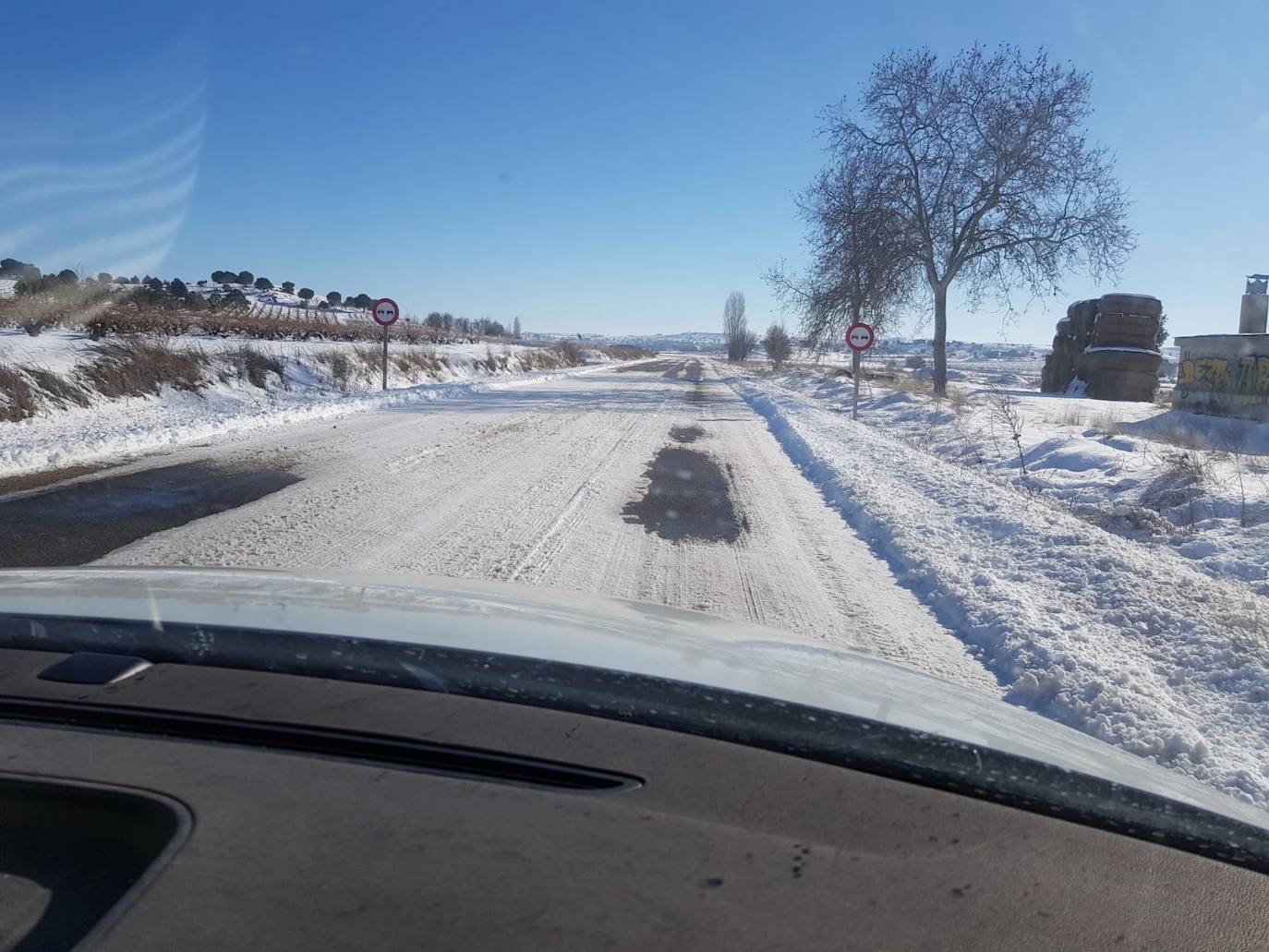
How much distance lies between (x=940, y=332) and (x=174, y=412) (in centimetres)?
2514

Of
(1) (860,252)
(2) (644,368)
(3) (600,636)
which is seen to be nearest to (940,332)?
(1) (860,252)

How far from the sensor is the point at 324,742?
70.3 inches

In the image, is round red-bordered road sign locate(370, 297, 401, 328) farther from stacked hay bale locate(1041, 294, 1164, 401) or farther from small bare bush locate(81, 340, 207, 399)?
stacked hay bale locate(1041, 294, 1164, 401)

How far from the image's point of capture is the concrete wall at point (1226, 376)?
26031 mm

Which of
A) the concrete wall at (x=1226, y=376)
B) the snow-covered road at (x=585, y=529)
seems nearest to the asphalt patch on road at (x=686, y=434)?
the snow-covered road at (x=585, y=529)

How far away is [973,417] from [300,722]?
2250 centimetres

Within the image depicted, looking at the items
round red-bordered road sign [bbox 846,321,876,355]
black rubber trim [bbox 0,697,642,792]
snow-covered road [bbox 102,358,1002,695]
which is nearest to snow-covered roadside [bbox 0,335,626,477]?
snow-covered road [bbox 102,358,1002,695]

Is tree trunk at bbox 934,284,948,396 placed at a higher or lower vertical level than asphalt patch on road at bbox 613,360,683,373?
higher

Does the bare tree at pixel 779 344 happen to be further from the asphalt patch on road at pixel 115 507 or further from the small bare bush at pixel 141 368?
the asphalt patch on road at pixel 115 507

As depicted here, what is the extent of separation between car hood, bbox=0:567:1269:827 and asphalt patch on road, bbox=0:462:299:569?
3.87 metres

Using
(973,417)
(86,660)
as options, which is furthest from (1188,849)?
(973,417)

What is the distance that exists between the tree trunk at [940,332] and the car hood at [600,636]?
100 feet

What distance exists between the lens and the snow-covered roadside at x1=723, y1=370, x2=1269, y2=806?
4266 mm

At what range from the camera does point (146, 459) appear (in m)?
11.5
